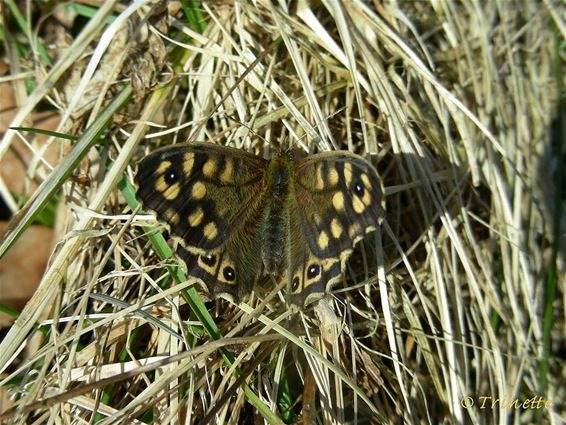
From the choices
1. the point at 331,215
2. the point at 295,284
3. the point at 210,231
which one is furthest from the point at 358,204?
the point at 210,231

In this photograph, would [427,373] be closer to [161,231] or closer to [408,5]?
[161,231]

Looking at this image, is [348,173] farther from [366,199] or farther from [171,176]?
[171,176]

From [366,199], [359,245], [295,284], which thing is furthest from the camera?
[359,245]

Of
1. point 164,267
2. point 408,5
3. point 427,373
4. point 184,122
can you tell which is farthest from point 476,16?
point 164,267

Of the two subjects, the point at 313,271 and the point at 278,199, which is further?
the point at 278,199

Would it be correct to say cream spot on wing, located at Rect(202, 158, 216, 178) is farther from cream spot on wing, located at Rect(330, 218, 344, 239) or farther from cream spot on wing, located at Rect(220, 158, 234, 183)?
cream spot on wing, located at Rect(330, 218, 344, 239)

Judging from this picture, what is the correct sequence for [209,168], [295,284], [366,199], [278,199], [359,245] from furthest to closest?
[359,245]
[278,199]
[209,168]
[295,284]
[366,199]
